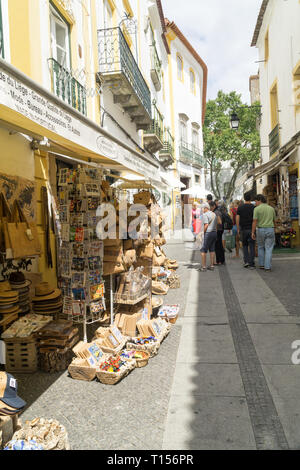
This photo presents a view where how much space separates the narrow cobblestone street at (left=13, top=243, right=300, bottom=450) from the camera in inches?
115

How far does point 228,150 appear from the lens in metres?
37.9

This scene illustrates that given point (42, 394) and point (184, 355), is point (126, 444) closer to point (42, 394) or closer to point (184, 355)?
point (42, 394)

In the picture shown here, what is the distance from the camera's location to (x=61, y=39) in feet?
26.9

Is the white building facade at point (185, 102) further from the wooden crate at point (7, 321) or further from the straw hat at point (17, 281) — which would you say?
the wooden crate at point (7, 321)

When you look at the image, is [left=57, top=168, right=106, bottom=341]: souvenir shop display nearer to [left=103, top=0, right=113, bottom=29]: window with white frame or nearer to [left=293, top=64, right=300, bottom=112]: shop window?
[left=103, top=0, right=113, bottom=29]: window with white frame

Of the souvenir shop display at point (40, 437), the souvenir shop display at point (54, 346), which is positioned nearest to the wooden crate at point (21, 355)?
the souvenir shop display at point (54, 346)

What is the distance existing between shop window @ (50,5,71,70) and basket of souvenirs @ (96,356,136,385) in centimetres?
635

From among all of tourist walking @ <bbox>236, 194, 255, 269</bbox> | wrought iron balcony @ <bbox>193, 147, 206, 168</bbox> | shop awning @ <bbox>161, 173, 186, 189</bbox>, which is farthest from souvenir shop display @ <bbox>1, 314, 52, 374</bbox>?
wrought iron balcony @ <bbox>193, 147, 206, 168</bbox>

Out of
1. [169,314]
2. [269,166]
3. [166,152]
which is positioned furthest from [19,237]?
[166,152]

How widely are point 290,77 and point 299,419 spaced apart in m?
13.2

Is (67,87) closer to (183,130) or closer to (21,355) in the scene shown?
(21,355)

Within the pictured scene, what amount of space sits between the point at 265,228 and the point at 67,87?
5652 mm

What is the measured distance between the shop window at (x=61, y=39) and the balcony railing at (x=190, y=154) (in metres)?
18.7

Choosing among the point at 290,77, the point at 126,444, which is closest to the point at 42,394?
the point at 126,444
